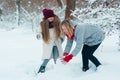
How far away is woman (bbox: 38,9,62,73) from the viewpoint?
945cm

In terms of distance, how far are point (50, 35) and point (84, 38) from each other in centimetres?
117

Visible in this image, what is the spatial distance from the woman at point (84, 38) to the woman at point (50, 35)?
0.67m

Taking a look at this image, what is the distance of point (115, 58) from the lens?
1006 cm

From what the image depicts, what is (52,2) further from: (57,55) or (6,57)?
(57,55)

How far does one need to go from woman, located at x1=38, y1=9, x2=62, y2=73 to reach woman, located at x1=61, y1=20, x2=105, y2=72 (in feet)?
2.21

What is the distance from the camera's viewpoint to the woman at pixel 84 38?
8500 millimetres

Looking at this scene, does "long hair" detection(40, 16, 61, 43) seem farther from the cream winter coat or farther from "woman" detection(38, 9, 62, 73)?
the cream winter coat

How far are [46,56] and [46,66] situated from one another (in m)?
0.47

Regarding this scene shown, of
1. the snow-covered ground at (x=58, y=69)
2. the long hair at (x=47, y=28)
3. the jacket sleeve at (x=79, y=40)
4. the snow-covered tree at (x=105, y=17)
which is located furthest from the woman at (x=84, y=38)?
the snow-covered tree at (x=105, y=17)

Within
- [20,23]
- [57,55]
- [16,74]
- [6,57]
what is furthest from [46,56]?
[20,23]

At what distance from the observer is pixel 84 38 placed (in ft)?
28.8

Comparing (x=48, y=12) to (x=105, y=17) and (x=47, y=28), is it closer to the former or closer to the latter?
(x=47, y=28)

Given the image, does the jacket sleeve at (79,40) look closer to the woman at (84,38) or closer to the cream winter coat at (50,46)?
the woman at (84,38)

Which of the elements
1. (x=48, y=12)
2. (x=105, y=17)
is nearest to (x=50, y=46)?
(x=48, y=12)
